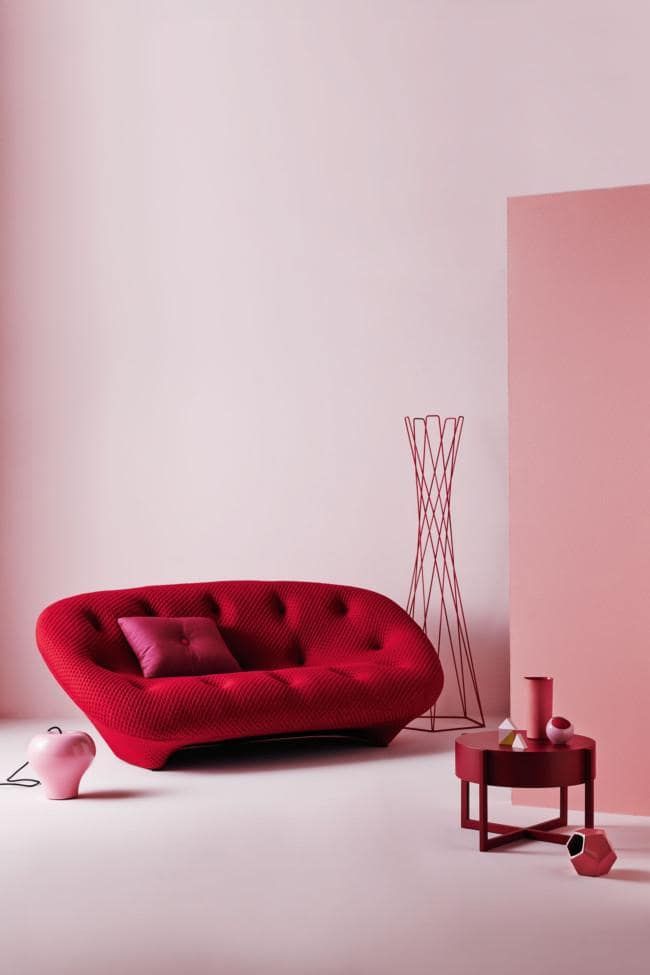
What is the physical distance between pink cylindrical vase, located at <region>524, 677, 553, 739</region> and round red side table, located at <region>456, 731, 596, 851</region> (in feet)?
0.14

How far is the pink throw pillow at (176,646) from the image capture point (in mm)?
5230

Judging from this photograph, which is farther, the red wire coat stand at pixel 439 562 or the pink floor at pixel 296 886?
the red wire coat stand at pixel 439 562

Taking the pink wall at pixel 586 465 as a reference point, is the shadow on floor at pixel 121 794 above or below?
below

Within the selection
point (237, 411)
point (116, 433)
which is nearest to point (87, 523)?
point (116, 433)

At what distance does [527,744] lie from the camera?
3.62 metres

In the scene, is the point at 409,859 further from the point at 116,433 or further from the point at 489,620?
the point at 116,433

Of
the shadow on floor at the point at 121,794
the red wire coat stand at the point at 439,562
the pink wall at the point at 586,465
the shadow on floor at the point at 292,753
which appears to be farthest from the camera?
the red wire coat stand at the point at 439,562

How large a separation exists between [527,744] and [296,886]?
2.78 feet

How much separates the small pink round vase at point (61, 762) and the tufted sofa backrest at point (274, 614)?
1.07 meters

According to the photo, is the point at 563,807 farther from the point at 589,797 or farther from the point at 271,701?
the point at 271,701

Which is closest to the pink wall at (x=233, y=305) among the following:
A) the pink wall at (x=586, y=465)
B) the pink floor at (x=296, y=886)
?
the pink floor at (x=296, y=886)

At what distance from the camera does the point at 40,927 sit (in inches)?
114

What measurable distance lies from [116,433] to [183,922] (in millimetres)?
4217

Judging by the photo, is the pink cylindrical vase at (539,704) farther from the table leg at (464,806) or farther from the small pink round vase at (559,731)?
the table leg at (464,806)
